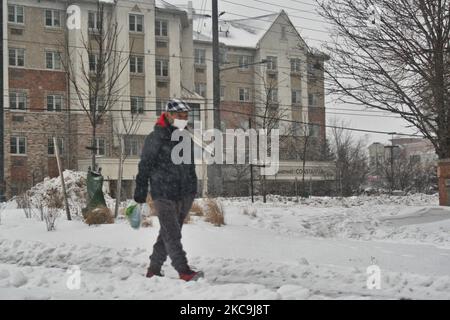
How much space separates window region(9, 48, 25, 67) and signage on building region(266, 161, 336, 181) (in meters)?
20.1

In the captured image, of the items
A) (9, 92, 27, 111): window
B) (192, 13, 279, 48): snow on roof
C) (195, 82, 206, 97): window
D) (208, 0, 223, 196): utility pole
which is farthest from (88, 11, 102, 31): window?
(192, 13, 279, 48): snow on roof

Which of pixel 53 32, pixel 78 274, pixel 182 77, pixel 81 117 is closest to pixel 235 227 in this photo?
pixel 78 274

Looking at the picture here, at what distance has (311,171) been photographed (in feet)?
135

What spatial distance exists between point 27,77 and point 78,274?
116 ft

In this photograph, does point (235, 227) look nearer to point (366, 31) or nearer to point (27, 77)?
point (366, 31)

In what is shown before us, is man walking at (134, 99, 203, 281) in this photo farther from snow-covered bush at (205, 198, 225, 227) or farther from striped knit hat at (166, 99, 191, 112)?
snow-covered bush at (205, 198, 225, 227)

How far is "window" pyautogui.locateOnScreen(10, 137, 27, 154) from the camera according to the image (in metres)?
38.3

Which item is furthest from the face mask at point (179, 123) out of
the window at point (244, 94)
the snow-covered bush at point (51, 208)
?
the window at point (244, 94)

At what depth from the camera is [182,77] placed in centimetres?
4578

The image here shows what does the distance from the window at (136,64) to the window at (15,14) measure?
822cm

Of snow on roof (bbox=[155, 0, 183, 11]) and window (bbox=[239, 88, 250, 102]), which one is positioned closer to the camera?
snow on roof (bbox=[155, 0, 183, 11])

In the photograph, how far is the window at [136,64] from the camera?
40.3 metres

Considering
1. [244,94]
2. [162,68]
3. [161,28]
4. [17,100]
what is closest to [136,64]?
[162,68]
